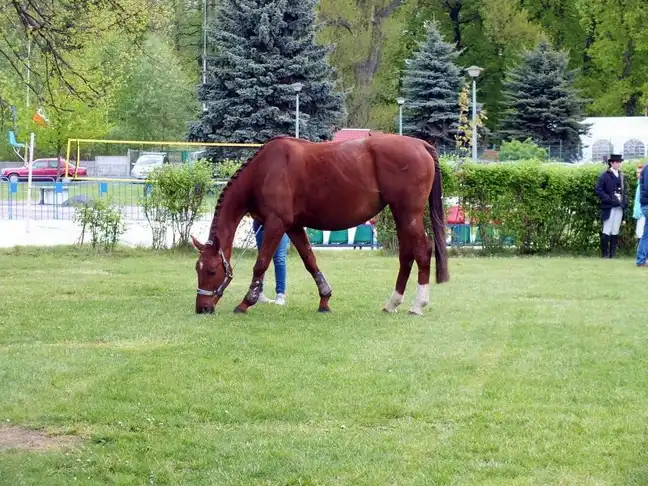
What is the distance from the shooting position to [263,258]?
11023mm

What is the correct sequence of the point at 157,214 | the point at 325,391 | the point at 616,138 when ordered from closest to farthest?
the point at 325,391 → the point at 157,214 → the point at 616,138

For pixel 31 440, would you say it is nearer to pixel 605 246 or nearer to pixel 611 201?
pixel 611 201

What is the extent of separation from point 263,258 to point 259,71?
3188 centimetres

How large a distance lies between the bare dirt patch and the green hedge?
13.5 meters

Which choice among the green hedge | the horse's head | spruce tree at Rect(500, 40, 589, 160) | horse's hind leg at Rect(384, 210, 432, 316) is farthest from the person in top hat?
spruce tree at Rect(500, 40, 589, 160)

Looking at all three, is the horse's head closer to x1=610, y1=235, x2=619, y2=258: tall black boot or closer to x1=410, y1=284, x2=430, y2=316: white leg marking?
x1=410, y1=284, x2=430, y2=316: white leg marking

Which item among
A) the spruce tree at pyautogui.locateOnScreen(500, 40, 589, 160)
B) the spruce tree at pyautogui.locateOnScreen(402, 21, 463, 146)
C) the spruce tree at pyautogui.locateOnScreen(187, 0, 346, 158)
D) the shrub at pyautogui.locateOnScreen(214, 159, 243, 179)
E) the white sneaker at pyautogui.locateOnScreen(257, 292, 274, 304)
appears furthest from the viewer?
the spruce tree at pyautogui.locateOnScreen(500, 40, 589, 160)

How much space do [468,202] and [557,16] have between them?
52.3 metres

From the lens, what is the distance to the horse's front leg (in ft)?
36.0

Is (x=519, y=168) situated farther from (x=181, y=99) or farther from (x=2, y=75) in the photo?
(x=181, y=99)

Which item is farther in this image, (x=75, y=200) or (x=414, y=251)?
(x=75, y=200)

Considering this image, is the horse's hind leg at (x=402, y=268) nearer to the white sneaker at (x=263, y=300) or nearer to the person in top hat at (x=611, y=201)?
the white sneaker at (x=263, y=300)

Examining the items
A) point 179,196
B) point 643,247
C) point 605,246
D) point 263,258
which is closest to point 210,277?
point 263,258

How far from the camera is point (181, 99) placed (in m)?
55.5
